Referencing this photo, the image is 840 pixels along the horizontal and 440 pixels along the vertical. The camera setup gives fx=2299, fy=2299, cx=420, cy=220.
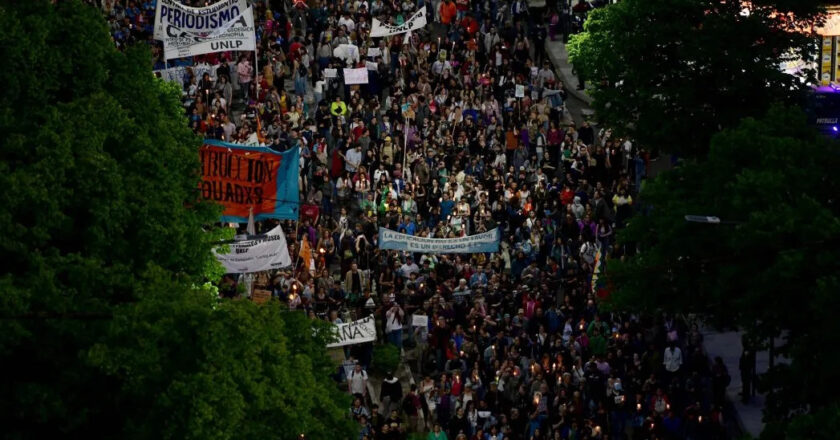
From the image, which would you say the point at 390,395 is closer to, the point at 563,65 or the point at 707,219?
the point at 707,219

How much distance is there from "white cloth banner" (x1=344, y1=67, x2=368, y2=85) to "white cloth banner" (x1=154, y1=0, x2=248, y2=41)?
4.35m

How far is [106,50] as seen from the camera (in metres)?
42.2

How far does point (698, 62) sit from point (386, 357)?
9412mm

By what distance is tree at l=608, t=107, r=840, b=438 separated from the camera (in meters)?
39.8

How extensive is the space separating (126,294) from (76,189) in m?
2.04

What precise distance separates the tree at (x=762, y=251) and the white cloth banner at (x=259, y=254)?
26.1 feet

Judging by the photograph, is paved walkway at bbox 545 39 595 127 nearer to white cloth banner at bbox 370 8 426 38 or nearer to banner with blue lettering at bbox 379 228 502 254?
white cloth banner at bbox 370 8 426 38

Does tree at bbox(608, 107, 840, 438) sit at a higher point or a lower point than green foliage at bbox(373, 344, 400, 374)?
higher

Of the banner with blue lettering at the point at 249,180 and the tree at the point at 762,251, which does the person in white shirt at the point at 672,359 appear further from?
the banner with blue lettering at the point at 249,180

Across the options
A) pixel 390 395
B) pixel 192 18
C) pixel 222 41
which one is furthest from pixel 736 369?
pixel 192 18

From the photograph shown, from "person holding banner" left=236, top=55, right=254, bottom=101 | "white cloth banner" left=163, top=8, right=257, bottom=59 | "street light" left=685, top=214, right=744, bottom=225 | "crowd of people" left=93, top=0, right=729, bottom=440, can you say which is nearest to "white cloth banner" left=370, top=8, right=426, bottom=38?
"crowd of people" left=93, top=0, right=729, bottom=440

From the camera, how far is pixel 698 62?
1981 inches

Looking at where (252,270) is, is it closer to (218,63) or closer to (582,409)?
(582,409)

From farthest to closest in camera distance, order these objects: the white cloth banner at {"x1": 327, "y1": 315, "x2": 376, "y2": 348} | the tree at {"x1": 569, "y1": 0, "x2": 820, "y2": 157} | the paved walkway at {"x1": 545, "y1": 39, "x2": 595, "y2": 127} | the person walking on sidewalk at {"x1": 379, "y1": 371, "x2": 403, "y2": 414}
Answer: the paved walkway at {"x1": 545, "y1": 39, "x2": 595, "y2": 127} → the tree at {"x1": 569, "y1": 0, "x2": 820, "y2": 157} → the white cloth banner at {"x1": 327, "y1": 315, "x2": 376, "y2": 348} → the person walking on sidewalk at {"x1": 379, "y1": 371, "x2": 403, "y2": 414}
